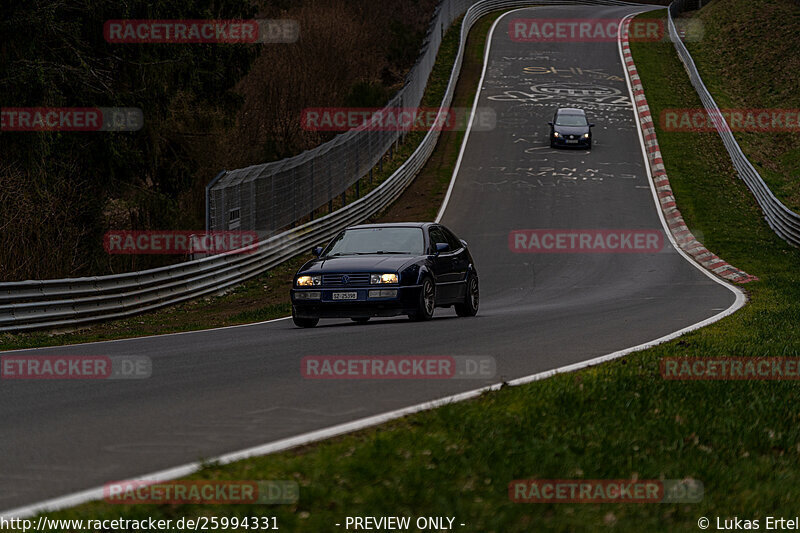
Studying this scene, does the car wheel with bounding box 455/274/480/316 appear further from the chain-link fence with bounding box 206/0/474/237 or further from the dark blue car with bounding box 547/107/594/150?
the dark blue car with bounding box 547/107/594/150

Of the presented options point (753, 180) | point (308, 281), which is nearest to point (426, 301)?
point (308, 281)

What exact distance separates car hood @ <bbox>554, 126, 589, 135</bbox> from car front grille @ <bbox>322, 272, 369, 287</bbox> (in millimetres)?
33209

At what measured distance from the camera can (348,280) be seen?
49.6 ft

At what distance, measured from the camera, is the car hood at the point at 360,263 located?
1520 centimetres

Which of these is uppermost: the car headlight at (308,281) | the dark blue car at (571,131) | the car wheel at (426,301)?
the dark blue car at (571,131)

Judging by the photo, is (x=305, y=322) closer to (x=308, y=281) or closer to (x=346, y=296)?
(x=308, y=281)

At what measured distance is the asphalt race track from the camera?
6703 millimetres

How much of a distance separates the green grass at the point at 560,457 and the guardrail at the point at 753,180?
925 inches

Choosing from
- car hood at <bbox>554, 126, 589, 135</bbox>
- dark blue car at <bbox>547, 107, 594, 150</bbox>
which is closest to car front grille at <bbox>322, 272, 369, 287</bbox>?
dark blue car at <bbox>547, 107, 594, 150</bbox>

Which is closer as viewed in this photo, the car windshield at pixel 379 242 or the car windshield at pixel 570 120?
the car windshield at pixel 379 242

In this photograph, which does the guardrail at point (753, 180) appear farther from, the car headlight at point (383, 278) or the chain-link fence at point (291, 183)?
the car headlight at point (383, 278)

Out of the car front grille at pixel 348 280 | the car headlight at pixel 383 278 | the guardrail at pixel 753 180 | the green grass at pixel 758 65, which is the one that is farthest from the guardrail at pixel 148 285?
the green grass at pixel 758 65

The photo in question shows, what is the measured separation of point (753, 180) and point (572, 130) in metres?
9.88

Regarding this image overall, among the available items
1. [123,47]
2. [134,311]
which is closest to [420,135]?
[123,47]
